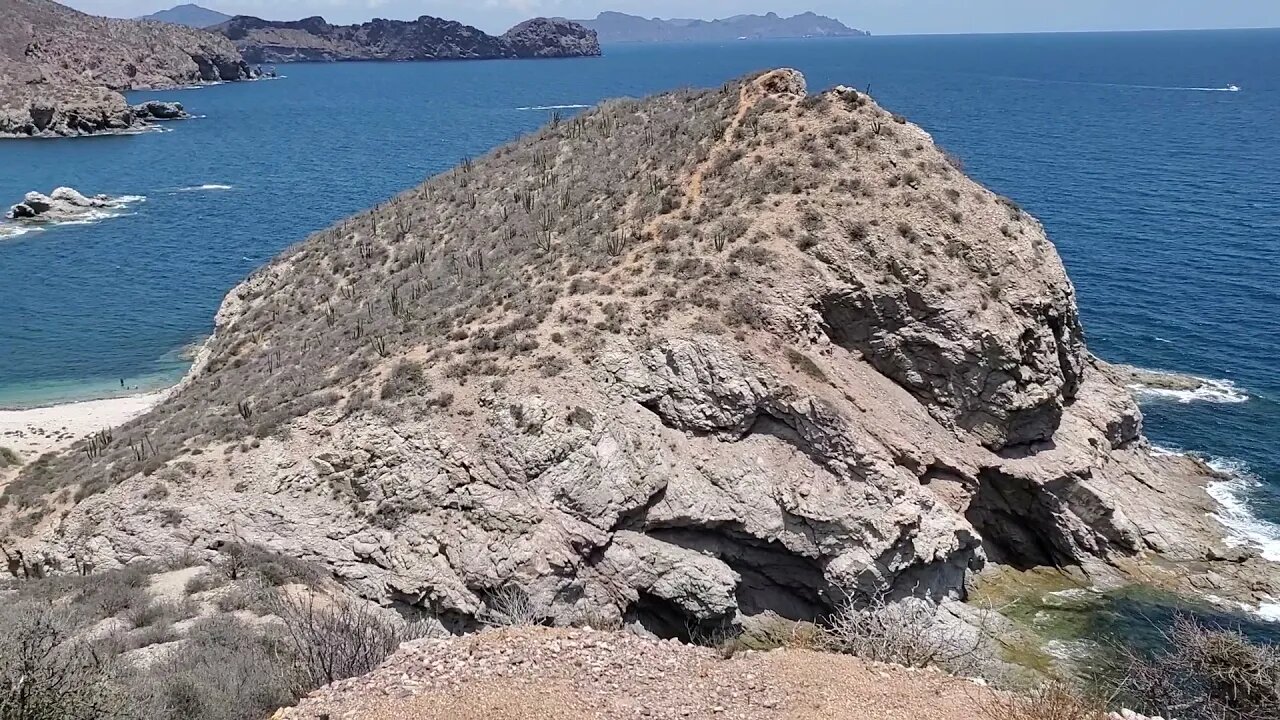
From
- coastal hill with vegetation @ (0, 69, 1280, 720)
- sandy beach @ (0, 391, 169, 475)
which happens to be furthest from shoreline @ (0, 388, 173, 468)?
coastal hill with vegetation @ (0, 69, 1280, 720)

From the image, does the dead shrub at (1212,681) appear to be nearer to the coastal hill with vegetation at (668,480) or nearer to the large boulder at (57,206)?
the coastal hill with vegetation at (668,480)

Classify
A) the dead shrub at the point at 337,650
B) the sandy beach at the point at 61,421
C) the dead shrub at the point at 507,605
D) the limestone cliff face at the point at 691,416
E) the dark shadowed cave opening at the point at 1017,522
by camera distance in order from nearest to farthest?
the dead shrub at the point at 337,650 → the dead shrub at the point at 507,605 → the limestone cliff face at the point at 691,416 → the dark shadowed cave opening at the point at 1017,522 → the sandy beach at the point at 61,421

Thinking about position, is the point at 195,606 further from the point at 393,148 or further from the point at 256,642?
the point at 393,148

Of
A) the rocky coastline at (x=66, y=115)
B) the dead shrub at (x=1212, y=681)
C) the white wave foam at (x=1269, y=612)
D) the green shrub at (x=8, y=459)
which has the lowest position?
the white wave foam at (x=1269, y=612)

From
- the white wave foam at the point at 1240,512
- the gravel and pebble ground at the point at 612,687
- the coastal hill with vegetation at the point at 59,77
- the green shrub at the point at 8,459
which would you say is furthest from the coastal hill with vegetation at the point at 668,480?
the coastal hill with vegetation at the point at 59,77

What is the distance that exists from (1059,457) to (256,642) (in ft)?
77.4

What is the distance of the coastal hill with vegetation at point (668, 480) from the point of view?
1595 cm

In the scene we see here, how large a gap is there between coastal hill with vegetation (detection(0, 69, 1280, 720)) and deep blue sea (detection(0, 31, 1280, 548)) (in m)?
11.2

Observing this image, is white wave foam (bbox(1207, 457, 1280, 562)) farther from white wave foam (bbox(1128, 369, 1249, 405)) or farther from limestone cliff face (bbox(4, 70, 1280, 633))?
white wave foam (bbox(1128, 369, 1249, 405))

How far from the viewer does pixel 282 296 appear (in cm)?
3856

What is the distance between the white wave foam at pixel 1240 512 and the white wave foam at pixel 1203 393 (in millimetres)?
5498

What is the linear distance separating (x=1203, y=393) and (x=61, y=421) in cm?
4893

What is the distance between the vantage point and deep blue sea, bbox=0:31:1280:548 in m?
46.6

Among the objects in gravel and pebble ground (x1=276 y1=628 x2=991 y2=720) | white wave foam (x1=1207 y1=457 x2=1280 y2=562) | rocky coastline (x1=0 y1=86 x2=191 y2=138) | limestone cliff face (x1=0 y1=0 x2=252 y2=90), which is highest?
limestone cliff face (x1=0 y1=0 x2=252 y2=90)
